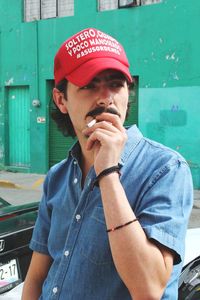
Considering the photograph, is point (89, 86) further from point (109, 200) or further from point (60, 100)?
point (109, 200)

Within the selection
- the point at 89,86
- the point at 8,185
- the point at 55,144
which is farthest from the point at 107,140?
the point at 55,144

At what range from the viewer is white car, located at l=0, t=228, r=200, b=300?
9.39ft

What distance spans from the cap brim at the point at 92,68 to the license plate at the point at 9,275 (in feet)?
7.75

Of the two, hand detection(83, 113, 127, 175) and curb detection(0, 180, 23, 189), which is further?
curb detection(0, 180, 23, 189)

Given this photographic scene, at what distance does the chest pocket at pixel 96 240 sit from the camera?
4.90 feet

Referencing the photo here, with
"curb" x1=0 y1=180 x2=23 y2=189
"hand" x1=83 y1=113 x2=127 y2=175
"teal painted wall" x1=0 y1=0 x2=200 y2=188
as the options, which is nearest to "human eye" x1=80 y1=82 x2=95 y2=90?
"hand" x1=83 y1=113 x2=127 y2=175

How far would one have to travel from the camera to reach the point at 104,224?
1.50 m

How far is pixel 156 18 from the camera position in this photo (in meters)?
11.8

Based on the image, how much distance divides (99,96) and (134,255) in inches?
21.9

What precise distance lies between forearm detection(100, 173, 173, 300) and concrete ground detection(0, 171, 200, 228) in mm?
7563

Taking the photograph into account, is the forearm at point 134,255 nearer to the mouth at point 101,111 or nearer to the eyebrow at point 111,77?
the mouth at point 101,111

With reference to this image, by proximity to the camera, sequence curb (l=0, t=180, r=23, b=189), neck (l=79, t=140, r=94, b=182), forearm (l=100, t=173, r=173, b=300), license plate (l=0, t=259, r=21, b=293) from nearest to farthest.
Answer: forearm (l=100, t=173, r=173, b=300) < neck (l=79, t=140, r=94, b=182) < license plate (l=0, t=259, r=21, b=293) < curb (l=0, t=180, r=23, b=189)

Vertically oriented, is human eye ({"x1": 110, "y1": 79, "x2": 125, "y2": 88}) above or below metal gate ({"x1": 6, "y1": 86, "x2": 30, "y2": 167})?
above

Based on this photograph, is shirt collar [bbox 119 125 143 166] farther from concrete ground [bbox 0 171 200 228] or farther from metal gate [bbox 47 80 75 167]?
metal gate [bbox 47 80 75 167]
